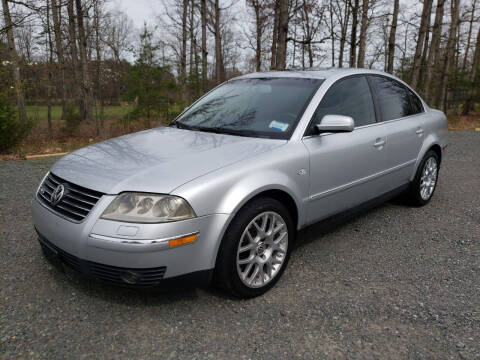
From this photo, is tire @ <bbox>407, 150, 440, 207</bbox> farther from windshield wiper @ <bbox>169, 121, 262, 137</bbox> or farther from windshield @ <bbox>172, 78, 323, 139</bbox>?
windshield wiper @ <bbox>169, 121, 262, 137</bbox>

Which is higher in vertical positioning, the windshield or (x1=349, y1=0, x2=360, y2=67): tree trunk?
(x1=349, y1=0, x2=360, y2=67): tree trunk

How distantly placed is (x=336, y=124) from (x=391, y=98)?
162 cm

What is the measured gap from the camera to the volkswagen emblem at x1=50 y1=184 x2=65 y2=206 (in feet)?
8.14

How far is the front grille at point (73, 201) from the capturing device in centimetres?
231

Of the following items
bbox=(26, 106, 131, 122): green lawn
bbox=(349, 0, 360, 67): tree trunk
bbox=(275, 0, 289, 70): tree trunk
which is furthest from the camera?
bbox=(349, 0, 360, 67): tree trunk

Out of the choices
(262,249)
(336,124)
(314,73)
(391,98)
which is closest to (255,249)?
(262,249)

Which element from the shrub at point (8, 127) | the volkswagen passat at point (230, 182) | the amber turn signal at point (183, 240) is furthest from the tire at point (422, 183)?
the shrub at point (8, 127)

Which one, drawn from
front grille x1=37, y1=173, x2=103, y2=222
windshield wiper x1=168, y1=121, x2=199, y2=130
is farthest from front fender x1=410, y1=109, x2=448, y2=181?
front grille x1=37, y1=173, x2=103, y2=222

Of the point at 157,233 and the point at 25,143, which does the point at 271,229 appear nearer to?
the point at 157,233

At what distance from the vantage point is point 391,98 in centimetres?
419

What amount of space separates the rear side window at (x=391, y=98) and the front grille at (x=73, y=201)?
2.99m

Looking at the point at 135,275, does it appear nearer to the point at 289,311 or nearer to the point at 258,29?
the point at 289,311

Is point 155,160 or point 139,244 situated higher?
point 155,160

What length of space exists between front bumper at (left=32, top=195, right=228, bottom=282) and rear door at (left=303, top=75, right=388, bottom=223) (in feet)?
3.50
